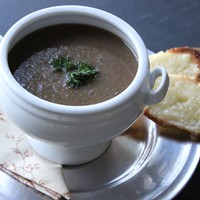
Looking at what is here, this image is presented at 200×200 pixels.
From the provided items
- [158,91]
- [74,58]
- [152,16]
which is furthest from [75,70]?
[152,16]

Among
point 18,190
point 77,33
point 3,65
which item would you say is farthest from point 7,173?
point 77,33

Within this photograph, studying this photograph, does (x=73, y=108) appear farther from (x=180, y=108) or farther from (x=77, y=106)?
(x=180, y=108)

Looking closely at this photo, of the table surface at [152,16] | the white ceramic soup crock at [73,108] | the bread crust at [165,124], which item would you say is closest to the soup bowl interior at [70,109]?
the white ceramic soup crock at [73,108]

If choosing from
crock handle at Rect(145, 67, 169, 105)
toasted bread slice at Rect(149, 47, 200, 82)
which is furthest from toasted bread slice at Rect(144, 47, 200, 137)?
crock handle at Rect(145, 67, 169, 105)

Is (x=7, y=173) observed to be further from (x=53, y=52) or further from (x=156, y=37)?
(x=156, y=37)

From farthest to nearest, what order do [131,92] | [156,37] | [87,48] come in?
[156,37] → [87,48] → [131,92]

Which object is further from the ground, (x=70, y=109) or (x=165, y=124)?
(x=70, y=109)

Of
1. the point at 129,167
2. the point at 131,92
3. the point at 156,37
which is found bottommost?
the point at 129,167
